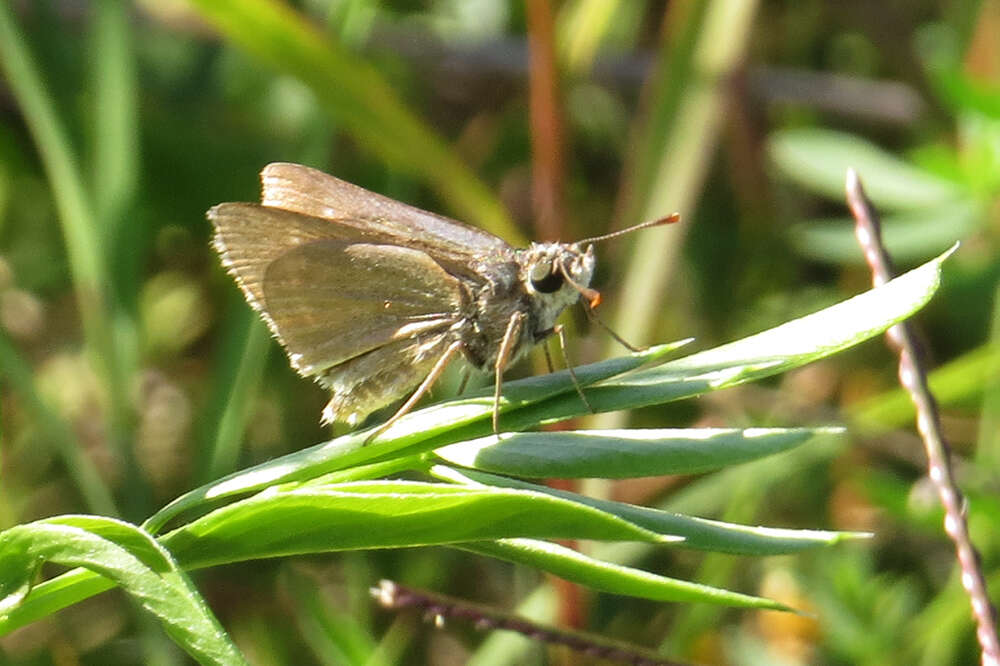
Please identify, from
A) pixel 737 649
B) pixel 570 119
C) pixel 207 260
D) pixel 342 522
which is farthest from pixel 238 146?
pixel 342 522

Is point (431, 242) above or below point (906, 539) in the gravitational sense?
above

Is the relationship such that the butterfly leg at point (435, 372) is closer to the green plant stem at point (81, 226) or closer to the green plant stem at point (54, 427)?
the green plant stem at point (54, 427)

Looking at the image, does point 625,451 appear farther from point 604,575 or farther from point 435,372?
point 435,372

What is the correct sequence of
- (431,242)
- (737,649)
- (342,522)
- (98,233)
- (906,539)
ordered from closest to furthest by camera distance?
(342,522), (431,242), (98,233), (737,649), (906,539)

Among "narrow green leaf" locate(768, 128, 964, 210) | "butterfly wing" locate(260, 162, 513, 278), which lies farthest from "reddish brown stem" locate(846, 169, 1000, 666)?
"narrow green leaf" locate(768, 128, 964, 210)

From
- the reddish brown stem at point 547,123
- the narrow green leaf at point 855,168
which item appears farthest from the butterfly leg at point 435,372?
the narrow green leaf at point 855,168

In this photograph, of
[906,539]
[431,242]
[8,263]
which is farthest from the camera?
[8,263]

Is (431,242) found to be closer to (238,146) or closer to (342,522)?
(342,522)
